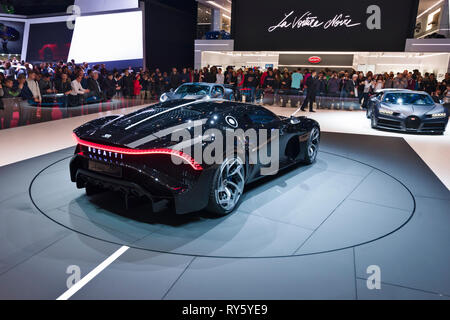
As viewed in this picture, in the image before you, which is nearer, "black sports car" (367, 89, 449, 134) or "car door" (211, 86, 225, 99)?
"black sports car" (367, 89, 449, 134)

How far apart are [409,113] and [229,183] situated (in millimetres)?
7416

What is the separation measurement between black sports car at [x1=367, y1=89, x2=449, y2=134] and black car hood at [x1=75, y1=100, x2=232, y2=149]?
712cm

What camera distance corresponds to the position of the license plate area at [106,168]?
341 centimetres

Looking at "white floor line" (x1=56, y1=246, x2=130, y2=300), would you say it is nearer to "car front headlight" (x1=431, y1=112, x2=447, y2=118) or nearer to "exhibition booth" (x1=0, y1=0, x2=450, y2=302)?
"exhibition booth" (x1=0, y1=0, x2=450, y2=302)

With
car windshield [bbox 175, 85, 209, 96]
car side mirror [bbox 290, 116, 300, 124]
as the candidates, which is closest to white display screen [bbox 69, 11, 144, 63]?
car windshield [bbox 175, 85, 209, 96]

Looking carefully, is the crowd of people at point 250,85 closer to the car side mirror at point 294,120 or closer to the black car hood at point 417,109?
the black car hood at point 417,109

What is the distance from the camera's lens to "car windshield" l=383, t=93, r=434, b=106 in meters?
9.60

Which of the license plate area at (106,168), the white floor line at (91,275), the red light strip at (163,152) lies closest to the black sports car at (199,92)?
the license plate area at (106,168)

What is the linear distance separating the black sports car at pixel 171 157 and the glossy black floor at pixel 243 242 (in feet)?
1.20

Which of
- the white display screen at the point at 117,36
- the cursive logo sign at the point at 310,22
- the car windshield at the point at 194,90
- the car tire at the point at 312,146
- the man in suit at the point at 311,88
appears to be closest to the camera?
the car tire at the point at 312,146

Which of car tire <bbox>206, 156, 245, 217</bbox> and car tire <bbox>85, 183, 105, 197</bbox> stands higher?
car tire <bbox>206, 156, 245, 217</bbox>

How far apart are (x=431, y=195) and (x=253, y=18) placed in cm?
1762

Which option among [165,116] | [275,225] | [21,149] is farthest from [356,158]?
[21,149]

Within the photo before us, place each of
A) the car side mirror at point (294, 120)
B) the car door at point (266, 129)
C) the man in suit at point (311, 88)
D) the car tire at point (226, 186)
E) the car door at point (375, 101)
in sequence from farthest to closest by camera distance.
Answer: the man in suit at point (311, 88) < the car door at point (375, 101) < the car side mirror at point (294, 120) < the car door at point (266, 129) < the car tire at point (226, 186)
